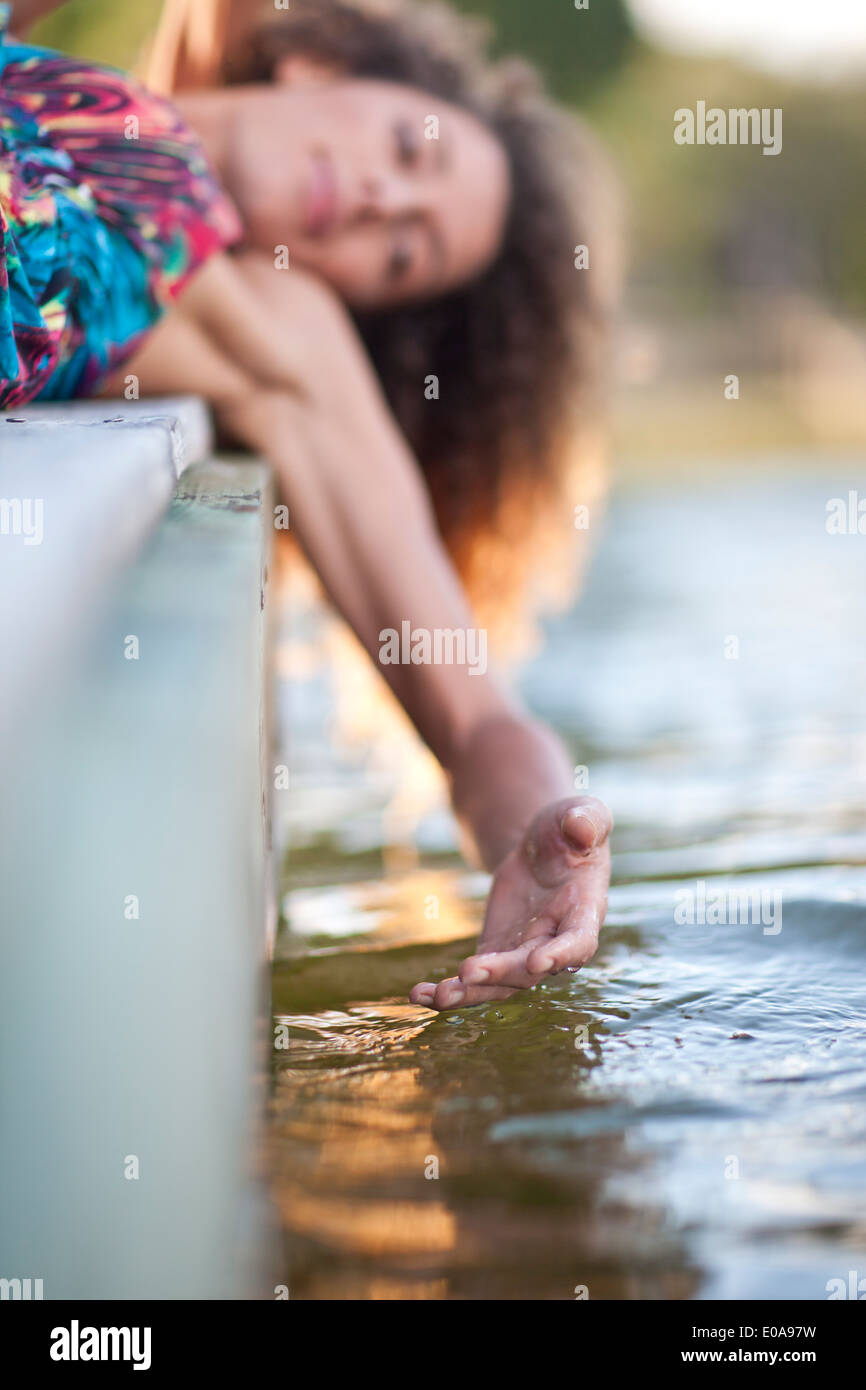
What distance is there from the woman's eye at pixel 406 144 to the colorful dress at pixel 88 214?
1.66 feet

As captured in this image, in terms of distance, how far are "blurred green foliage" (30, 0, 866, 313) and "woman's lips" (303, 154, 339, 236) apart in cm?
1427

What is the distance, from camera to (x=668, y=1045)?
3.06ft

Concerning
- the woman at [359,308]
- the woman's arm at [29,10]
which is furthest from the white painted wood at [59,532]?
the woman's arm at [29,10]

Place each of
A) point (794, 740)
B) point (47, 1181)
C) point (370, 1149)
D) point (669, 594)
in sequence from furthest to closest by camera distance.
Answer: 1. point (669, 594)
2. point (794, 740)
3. point (370, 1149)
4. point (47, 1181)

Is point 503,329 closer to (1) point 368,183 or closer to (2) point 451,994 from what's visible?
(1) point 368,183

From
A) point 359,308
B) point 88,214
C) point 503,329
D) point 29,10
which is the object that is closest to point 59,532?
point 88,214

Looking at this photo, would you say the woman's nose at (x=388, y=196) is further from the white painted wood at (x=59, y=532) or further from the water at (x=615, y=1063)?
the white painted wood at (x=59, y=532)

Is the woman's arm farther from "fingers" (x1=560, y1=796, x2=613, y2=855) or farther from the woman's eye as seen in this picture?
"fingers" (x1=560, y1=796, x2=613, y2=855)

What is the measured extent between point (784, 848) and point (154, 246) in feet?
2.89

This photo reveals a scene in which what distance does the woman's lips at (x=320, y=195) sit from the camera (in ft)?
5.83

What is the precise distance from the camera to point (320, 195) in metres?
1.78

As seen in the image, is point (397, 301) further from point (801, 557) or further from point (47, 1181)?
point (801, 557)

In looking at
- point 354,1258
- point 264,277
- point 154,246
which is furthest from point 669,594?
point 354,1258

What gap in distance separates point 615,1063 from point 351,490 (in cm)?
83
